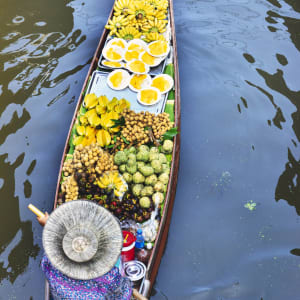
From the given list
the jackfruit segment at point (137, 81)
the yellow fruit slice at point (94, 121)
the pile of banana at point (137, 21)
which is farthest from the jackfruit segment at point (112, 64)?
the yellow fruit slice at point (94, 121)

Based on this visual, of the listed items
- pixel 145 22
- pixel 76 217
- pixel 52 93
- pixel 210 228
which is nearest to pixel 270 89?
pixel 145 22

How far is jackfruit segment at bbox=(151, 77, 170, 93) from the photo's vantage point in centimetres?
477

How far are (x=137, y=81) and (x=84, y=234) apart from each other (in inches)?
129

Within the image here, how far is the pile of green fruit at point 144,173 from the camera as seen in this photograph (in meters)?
3.59

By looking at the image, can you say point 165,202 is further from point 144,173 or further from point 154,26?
point 154,26

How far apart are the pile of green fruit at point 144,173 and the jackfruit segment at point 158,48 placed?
2034 millimetres

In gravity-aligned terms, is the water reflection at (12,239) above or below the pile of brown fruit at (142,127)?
below

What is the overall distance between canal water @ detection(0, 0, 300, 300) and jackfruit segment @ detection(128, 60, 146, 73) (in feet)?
4.14

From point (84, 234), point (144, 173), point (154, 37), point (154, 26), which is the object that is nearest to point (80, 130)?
point (144, 173)

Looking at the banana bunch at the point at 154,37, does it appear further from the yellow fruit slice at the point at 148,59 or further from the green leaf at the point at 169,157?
the green leaf at the point at 169,157

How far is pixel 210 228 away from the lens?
436 centimetres

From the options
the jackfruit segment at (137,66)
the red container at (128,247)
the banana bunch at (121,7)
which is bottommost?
the red container at (128,247)

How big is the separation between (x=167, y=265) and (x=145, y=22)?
4.31 m

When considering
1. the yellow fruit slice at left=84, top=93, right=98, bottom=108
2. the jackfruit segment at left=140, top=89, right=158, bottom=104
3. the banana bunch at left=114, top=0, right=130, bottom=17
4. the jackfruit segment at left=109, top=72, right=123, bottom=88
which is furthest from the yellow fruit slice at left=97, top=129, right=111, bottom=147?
the banana bunch at left=114, top=0, right=130, bottom=17
